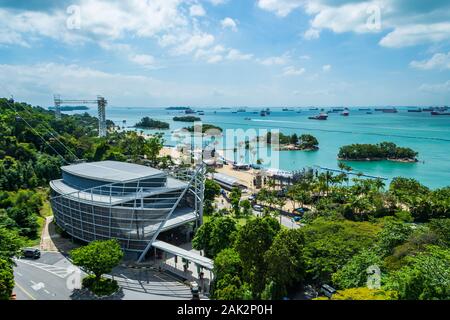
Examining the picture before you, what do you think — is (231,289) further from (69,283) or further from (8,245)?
(8,245)

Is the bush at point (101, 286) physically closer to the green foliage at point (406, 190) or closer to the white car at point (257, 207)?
the white car at point (257, 207)

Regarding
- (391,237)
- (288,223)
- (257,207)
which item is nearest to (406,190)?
(288,223)

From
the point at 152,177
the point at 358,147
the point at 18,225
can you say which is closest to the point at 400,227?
the point at 152,177

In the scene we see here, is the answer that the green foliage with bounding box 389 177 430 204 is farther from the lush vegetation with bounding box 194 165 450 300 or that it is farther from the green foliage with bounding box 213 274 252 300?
the green foliage with bounding box 213 274 252 300

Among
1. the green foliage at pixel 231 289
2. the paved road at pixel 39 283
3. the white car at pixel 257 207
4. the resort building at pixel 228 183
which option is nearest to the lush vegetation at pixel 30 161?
the paved road at pixel 39 283

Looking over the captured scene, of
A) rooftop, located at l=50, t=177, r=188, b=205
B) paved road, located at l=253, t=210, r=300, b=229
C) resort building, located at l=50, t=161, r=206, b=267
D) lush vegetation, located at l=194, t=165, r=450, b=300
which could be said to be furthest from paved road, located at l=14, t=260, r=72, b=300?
paved road, located at l=253, t=210, r=300, b=229

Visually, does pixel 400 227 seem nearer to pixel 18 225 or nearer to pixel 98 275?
pixel 98 275
